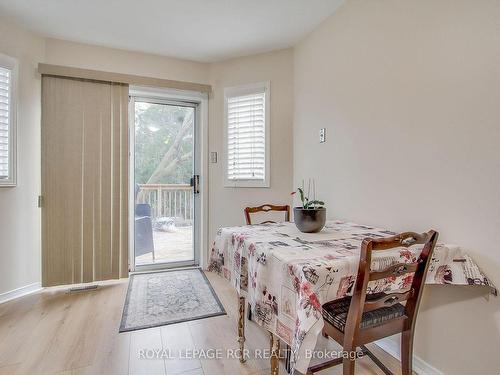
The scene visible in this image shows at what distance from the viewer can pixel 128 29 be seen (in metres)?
2.62

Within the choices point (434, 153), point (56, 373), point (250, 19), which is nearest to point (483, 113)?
point (434, 153)

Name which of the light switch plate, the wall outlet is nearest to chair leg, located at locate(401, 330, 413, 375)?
the wall outlet

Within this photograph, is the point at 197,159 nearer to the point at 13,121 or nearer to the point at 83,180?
the point at 83,180

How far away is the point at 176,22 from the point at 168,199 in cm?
188

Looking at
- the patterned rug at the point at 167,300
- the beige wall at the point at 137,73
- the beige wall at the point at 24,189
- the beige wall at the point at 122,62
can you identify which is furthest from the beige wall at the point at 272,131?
the beige wall at the point at 24,189

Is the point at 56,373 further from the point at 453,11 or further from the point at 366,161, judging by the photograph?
the point at 453,11

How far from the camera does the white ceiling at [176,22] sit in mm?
2268

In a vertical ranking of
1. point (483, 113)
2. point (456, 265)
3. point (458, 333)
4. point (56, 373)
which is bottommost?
point (56, 373)

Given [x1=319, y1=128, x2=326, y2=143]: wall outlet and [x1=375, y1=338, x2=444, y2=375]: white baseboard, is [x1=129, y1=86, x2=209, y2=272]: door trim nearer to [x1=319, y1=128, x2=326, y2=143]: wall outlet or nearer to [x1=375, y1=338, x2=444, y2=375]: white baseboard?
[x1=319, y1=128, x2=326, y2=143]: wall outlet

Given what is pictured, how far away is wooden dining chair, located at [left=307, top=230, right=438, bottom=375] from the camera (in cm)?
108

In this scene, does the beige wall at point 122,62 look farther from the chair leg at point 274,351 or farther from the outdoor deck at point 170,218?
the chair leg at point 274,351

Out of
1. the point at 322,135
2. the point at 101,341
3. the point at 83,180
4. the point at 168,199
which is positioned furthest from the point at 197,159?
the point at 101,341

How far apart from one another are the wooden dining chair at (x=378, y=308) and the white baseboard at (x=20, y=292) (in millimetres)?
2674

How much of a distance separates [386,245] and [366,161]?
109cm
